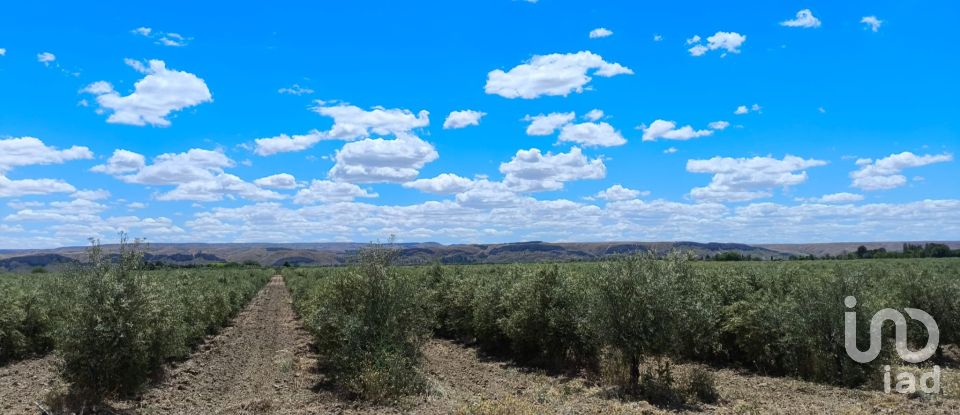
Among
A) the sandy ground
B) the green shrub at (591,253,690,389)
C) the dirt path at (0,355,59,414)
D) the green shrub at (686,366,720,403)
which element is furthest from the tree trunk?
the dirt path at (0,355,59,414)

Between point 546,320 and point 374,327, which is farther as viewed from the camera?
point 546,320

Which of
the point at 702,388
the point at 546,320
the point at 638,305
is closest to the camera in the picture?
the point at 638,305

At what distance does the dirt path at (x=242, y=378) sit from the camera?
1605cm

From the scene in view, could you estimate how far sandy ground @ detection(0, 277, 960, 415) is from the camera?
1480cm

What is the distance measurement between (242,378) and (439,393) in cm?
822

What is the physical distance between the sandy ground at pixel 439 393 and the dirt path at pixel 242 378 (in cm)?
3

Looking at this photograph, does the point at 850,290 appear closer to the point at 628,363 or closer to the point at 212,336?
the point at 628,363

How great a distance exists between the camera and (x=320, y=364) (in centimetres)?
2259

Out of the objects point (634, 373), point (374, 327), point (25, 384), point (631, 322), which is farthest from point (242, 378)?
point (631, 322)


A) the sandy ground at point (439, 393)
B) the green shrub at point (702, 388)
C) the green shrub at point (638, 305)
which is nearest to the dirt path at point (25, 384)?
the sandy ground at point (439, 393)

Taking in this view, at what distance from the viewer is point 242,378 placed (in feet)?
68.3

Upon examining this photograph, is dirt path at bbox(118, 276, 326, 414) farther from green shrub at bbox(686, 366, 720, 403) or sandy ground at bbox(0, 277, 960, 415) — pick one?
green shrub at bbox(686, 366, 720, 403)

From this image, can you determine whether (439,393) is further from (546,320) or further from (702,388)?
(702,388)

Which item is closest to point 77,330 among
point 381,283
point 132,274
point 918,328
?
point 132,274
